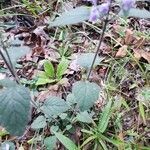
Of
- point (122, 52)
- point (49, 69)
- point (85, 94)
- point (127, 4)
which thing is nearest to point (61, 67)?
point (49, 69)

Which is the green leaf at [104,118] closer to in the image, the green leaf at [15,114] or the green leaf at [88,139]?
the green leaf at [88,139]

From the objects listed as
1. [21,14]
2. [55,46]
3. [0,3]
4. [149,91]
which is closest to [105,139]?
[149,91]

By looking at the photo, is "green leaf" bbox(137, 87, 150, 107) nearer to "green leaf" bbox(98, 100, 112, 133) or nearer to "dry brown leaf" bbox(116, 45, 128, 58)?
"green leaf" bbox(98, 100, 112, 133)

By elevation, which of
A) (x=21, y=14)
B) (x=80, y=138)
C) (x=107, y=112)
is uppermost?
(x=21, y=14)

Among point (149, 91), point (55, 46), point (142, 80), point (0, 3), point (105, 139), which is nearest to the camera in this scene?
point (105, 139)

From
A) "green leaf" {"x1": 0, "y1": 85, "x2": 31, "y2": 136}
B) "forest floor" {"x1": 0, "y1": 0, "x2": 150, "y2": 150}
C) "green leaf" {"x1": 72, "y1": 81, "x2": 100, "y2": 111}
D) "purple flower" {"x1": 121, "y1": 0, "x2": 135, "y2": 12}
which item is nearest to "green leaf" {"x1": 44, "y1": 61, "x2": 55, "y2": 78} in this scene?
"forest floor" {"x1": 0, "y1": 0, "x2": 150, "y2": 150}

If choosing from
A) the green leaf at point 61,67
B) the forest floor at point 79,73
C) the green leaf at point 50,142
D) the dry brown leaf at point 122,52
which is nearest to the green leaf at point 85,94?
the forest floor at point 79,73

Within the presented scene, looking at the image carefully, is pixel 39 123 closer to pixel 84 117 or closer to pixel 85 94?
pixel 84 117

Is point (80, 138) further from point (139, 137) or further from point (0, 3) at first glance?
point (0, 3)
